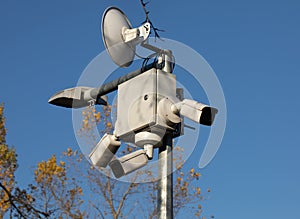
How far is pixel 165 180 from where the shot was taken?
3.14m

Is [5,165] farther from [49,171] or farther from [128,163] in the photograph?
[128,163]

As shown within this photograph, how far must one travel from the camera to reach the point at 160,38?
143 inches

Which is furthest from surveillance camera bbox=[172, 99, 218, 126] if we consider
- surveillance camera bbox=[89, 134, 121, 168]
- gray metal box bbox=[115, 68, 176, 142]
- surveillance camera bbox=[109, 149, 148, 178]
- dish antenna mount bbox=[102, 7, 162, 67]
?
dish antenna mount bbox=[102, 7, 162, 67]

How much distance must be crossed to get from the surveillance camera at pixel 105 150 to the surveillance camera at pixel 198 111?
1.65ft

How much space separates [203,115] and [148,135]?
399 mm

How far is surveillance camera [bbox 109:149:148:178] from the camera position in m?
3.32

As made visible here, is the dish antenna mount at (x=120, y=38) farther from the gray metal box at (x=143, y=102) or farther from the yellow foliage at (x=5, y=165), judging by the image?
the yellow foliage at (x=5, y=165)

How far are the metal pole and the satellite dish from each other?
805 mm

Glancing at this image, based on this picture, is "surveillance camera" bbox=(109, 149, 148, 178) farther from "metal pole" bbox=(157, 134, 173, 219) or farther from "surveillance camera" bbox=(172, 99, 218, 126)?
"surveillance camera" bbox=(172, 99, 218, 126)

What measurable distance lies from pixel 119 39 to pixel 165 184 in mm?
1216

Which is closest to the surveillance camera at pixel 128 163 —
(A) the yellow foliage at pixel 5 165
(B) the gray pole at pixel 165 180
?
(B) the gray pole at pixel 165 180

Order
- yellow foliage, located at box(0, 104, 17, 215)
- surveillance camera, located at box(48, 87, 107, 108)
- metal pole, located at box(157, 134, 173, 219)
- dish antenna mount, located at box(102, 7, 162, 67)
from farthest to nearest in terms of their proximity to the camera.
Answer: yellow foliage, located at box(0, 104, 17, 215) < surveillance camera, located at box(48, 87, 107, 108) < dish antenna mount, located at box(102, 7, 162, 67) < metal pole, located at box(157, 134, 173, 219)

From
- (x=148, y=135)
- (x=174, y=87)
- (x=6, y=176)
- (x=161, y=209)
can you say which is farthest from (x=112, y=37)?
(x=6, y=176)

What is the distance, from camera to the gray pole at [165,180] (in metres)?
3.08
